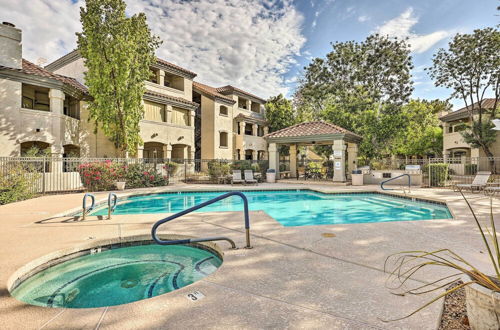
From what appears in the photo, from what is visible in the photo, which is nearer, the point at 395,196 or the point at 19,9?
the point at 395,196

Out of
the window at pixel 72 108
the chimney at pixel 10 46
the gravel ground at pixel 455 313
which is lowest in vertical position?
the gravel ground at pixel 455 313

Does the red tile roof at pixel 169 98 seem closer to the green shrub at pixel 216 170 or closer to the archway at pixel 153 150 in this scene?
the archway at pixel 153 150

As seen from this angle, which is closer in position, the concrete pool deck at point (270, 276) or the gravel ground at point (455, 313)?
the gravel ground at point (455, 313)

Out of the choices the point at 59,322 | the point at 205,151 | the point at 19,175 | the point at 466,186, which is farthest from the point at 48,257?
the point at 205,151

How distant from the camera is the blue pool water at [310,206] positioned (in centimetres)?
941

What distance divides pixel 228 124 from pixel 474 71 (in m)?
23.8

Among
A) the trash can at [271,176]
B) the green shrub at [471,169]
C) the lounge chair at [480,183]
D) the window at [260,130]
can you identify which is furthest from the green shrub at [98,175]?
the green shrub at [471,169]

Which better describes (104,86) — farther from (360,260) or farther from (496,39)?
(496,39)

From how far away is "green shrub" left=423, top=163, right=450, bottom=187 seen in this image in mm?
15750

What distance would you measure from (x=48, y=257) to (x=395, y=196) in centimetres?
1416

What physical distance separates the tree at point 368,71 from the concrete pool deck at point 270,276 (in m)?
23.2

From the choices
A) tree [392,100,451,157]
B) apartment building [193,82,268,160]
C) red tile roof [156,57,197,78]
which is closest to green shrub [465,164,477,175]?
tree [392,100,451,157]

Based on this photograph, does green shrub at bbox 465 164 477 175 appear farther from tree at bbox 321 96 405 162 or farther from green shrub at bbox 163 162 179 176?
green shrub at bbox 163 162 179 176

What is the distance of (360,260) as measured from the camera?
4.12 m
